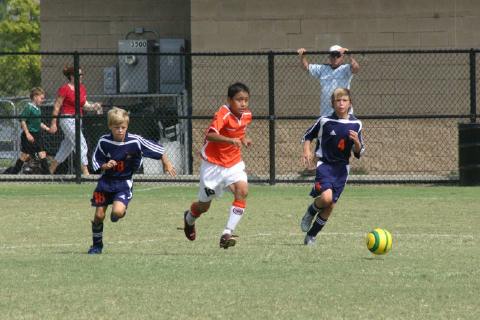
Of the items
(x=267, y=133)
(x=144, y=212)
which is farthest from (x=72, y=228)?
(x=267, y=133)

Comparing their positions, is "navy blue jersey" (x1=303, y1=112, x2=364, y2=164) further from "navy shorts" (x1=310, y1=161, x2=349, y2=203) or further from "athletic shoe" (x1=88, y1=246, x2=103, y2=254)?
"athletic shoe" (x1=88, y1=246, x2=103, y2=254)

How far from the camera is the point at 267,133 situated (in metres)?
24.0

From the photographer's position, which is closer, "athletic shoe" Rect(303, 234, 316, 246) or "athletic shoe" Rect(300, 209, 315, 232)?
"athletic shoe" Rect(303, 234, 316, 246)

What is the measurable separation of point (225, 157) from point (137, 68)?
13.3 metres

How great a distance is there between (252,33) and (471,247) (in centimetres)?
1223

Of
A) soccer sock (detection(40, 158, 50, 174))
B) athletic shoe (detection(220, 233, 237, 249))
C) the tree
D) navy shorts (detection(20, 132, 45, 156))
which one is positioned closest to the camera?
athletic shoe (detection(220, 233, 237, 249))

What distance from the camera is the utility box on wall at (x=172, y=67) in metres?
25.9

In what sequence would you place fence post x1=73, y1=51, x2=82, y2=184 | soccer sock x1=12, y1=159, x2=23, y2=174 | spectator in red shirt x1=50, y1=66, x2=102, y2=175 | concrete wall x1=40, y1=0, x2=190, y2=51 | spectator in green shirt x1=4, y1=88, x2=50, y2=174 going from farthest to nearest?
concrete wall x1=40, y1=0, x2=190, y2=51, soccer sock x1=12, y1=159, x2=23, y2=174, spectator in green shirt x1=4, y1=88, x2=50, y2=174, spectator in red shirt x1=50, y1=66, x2=102, y2=175, fence post x1=73, y1=51, x2=82, y2=184

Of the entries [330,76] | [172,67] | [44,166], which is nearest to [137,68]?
[172,67]

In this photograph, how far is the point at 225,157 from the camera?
12.9 m

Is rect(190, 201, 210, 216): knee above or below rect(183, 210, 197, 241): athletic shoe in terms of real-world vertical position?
above

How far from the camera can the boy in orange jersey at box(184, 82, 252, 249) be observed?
1266 cm

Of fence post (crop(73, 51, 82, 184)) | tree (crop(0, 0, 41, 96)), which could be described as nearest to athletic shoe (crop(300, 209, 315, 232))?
fence post (crop(73, 51, 82, 184))

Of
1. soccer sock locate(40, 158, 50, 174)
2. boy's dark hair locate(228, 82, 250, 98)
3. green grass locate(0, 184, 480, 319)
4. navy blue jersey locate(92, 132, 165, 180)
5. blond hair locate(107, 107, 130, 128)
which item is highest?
boy's dark hair locate(228, 82, 250, 98)
